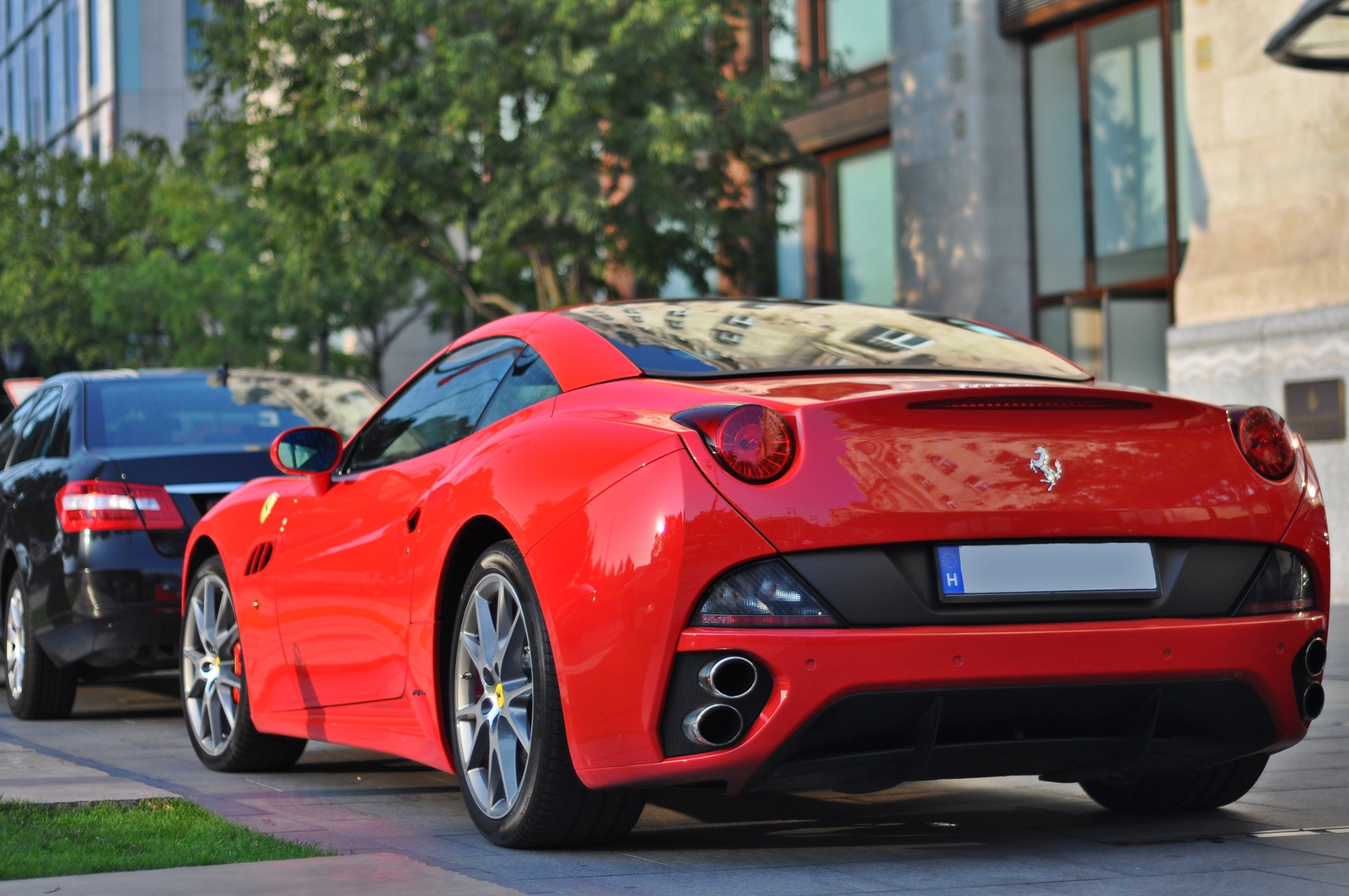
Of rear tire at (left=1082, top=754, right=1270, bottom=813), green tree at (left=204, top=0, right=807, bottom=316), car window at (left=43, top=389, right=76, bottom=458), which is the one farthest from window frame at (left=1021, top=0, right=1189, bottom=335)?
rear tire at (left=1082, top=754, right=1270, bottom=813)

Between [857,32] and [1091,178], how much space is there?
13.5 ft

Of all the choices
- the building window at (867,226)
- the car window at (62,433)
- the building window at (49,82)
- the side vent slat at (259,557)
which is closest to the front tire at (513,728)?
the side vent slat at (259,557)

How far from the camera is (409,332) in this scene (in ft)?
137

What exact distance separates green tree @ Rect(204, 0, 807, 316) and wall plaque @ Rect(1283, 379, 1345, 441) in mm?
6186

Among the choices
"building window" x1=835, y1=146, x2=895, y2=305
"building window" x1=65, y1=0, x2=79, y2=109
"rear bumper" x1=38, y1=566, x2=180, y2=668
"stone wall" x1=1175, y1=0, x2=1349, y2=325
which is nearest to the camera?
"rear bumper" x1=38, y1=566, x2=180, y2=668

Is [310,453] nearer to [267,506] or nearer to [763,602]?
[267,506]

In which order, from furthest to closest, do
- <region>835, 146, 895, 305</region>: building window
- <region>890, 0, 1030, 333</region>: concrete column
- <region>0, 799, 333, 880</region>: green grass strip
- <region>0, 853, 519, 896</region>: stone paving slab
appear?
<region>835, 146, 895, 305</region>: building window → <region>890, 0, 1030, 333</region>: concrete column → <region>0, 799, 333, 880</region>: green grass strip → <region>0, 853, 519, 896</region>: stone paving slab

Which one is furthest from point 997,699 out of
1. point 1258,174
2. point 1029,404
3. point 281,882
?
point 1258,174

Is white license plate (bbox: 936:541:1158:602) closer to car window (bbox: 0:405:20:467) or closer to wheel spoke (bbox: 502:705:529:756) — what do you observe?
wheel spoke (bbox: 502:705:529:756)

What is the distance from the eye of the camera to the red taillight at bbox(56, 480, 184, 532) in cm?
767

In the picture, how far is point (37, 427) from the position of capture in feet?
29.3

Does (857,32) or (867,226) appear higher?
(857,32)

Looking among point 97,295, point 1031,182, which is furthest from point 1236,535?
point 97,295

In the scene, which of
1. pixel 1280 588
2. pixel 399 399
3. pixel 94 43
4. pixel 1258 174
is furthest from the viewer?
pixel 94 43
